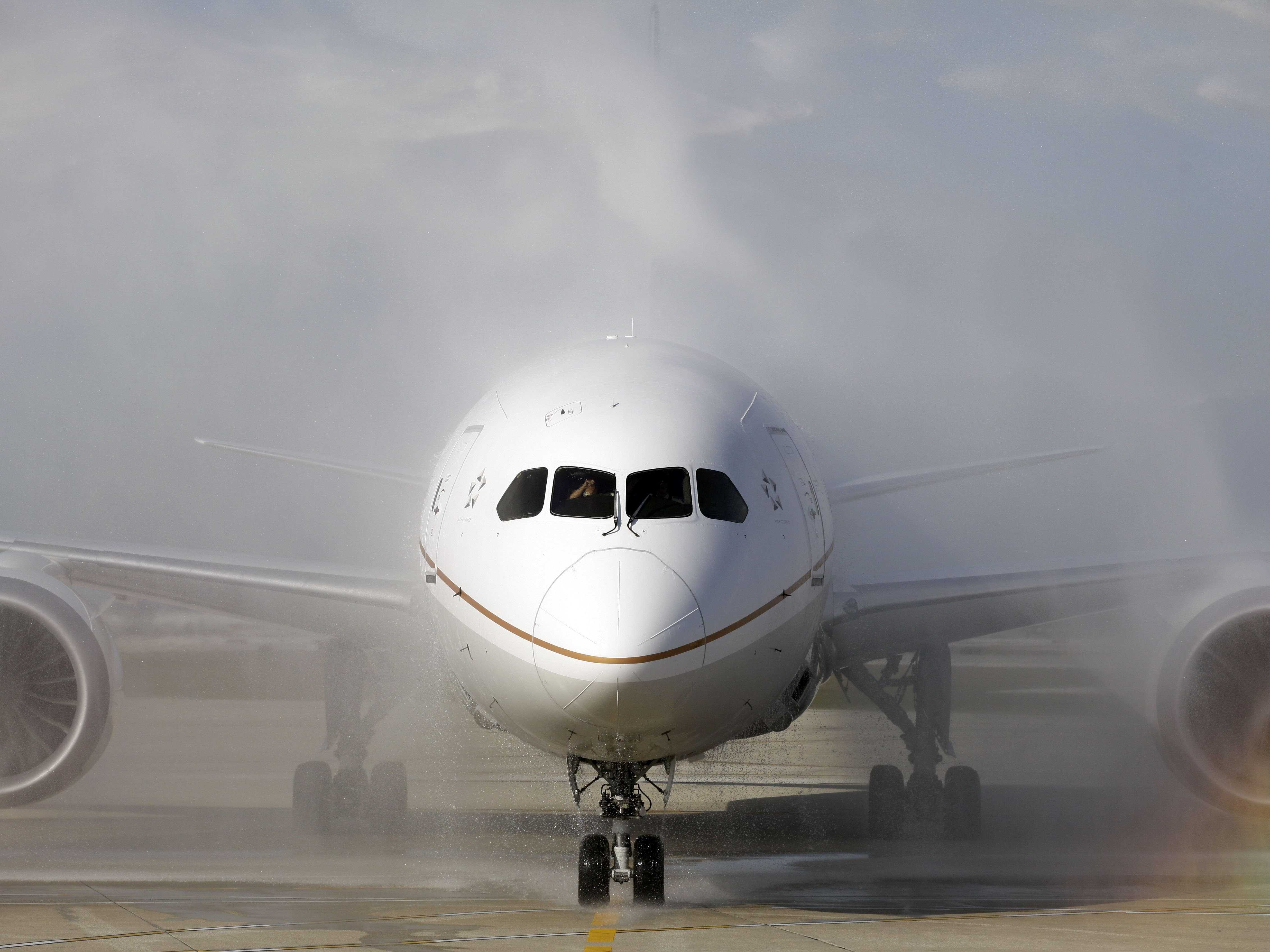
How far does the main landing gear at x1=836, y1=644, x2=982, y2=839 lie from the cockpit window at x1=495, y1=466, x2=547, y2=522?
18.1ft

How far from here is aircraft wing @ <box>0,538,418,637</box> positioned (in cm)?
1091

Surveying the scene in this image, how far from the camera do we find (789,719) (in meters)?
9.84

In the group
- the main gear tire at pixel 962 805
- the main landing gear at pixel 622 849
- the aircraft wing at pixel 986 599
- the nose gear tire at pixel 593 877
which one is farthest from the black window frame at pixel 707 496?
the main gear tire at pixel 962 805

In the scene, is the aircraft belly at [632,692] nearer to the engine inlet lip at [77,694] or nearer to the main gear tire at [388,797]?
the engine inlet lip at [77,694]

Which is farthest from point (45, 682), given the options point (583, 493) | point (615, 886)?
point (583, 493)

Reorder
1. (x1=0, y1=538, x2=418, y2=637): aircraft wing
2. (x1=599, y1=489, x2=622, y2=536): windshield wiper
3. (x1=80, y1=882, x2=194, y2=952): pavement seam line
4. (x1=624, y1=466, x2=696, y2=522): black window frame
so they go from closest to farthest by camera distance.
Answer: (x1=80, y1=882, x2=194, y2=952): pavement seam line
(x1=599, y1=489, x2=622, y2=536): windshield wiper
(x1=624, y1=466, x2=696, y2=522): black window frame
(x1=0, y1=538, x2=418, y2=637): aircraft wing

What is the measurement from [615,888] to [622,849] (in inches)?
38.1

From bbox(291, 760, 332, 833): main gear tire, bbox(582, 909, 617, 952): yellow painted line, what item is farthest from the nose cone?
bbox(291, 760, 332, 833): main gear tire

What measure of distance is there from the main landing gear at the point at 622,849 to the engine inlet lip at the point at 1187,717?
382cm

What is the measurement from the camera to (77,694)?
10953 mm

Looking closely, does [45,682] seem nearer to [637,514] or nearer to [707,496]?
[637,514]

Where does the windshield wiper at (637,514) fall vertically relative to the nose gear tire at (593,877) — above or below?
above

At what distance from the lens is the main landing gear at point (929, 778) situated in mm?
12945

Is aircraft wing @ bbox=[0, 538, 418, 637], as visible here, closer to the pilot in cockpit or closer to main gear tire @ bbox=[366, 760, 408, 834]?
main gear tire @ bbox=[366, 760, 408, 834]
